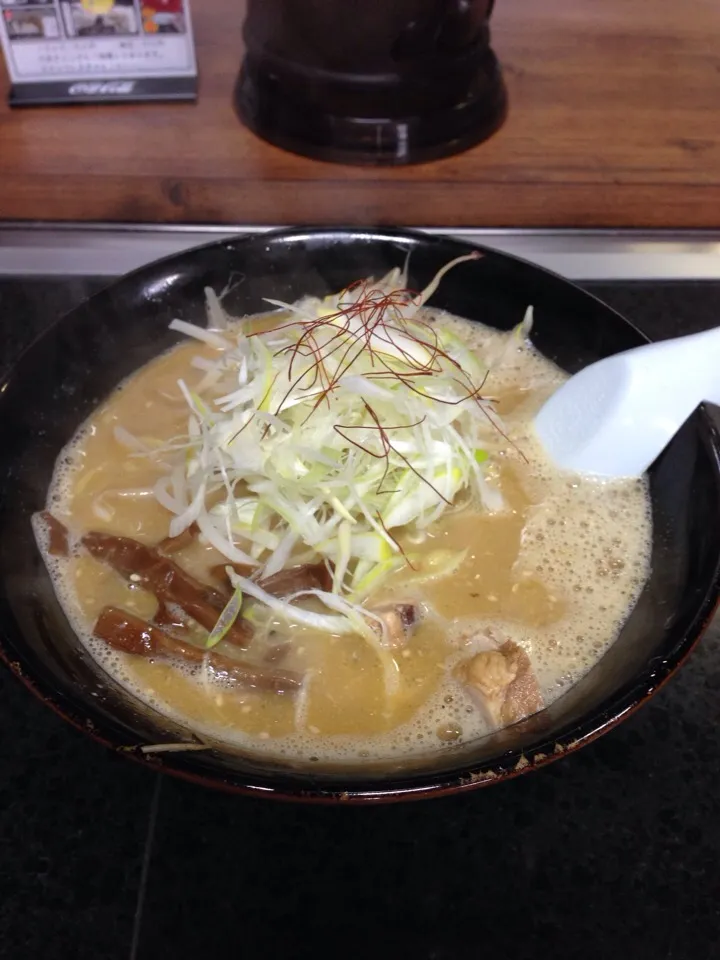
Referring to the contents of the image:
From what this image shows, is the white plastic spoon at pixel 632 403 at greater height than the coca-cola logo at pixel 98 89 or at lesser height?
lesser

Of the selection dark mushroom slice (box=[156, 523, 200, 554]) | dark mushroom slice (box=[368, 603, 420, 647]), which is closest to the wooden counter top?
dark mushroom slice (box=[156, 523, 200, 554])

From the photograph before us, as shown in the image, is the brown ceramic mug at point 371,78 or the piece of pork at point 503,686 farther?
the brown ceramic mug at point 371,78

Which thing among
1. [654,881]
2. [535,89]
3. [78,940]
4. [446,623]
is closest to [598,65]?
[535,89]

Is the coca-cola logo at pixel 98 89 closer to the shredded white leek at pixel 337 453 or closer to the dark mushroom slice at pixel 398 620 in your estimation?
the shredded white leek at pixel 337 453

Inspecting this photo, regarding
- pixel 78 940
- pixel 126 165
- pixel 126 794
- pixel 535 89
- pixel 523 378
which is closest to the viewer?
pixel 78 940

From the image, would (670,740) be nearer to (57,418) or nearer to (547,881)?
(547,881)

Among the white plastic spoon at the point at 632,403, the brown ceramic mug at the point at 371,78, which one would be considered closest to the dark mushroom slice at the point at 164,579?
the white plastic spoon at the point at 632,403

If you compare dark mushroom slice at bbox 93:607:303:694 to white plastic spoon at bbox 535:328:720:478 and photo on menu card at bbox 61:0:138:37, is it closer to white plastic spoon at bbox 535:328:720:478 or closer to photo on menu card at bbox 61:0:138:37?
white plastic spoon at bbox 535:328:720:478
